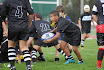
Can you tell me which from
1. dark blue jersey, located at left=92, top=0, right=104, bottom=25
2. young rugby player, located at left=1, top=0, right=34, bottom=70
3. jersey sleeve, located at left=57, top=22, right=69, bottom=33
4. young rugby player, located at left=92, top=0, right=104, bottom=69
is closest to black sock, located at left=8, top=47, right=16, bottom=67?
young rugby player, located at left=1, top=0, right=34, bottom=70

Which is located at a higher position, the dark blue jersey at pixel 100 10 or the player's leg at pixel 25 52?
the dark blue jersey at pixel 100 10

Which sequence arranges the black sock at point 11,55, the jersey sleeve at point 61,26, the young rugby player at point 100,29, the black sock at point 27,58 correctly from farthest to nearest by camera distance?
1. the jersey sleeve at point 61,26
2. the young rugby player at point 100,29
3. the black sock at point 11,55
4. the black sock at point 27,58

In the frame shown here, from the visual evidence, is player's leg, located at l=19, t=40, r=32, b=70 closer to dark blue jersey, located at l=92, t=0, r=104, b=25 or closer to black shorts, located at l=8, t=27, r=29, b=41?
black shorts, located at l=8, t=27, r=29, b=41

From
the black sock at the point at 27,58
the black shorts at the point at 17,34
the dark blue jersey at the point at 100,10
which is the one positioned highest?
the dark blue jersey at the point at 100,10

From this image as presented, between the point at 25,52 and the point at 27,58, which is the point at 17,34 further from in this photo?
the point at 27,58

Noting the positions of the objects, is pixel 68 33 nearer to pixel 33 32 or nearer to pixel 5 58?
pixel 33 32

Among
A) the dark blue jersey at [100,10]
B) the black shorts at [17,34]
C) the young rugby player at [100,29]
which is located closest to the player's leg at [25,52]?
the black shorts at [17,34]

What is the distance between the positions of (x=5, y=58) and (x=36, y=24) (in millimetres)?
1514

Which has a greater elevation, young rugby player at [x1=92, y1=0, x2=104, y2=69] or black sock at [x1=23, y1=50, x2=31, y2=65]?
young rugby player at [x1=92, y1=0, x2=104, y2=69]

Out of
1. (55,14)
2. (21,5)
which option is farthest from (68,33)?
(21,5)

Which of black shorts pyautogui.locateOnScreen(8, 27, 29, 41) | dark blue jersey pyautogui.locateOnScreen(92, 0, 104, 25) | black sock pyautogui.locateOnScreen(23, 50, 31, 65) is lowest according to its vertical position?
black sock pyautogui.locateOnScreen(23, 50, 31, 65)

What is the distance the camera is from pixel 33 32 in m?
8.42

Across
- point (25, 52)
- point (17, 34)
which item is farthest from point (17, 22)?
point (25, 52)

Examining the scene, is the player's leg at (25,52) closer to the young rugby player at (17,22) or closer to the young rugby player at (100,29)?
the young rugby player at (17,22)
